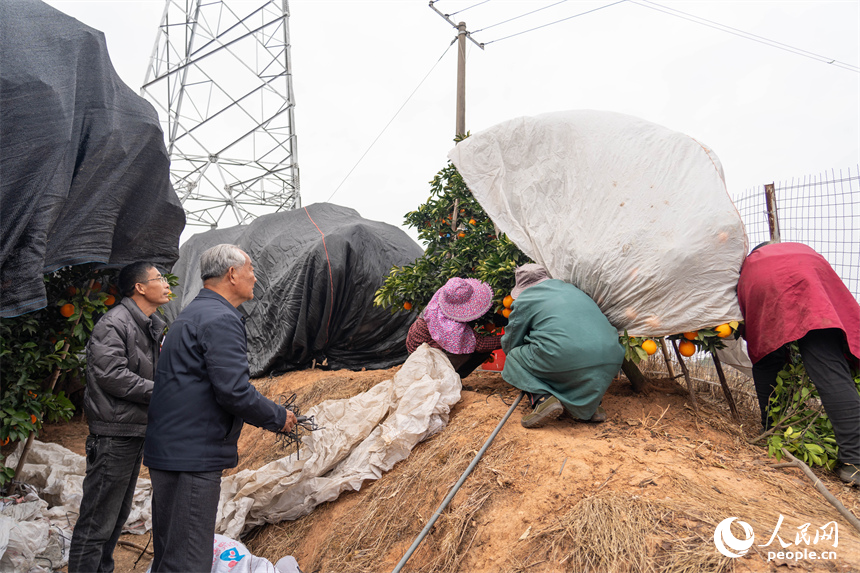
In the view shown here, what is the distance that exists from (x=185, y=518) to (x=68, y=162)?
1837 mm

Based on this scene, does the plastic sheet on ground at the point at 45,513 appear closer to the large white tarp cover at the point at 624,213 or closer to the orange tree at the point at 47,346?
the orange tree at the point at 47,346

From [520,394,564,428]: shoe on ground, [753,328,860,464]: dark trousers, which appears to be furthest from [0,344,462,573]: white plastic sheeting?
[753,328,860,464]: dark trousers

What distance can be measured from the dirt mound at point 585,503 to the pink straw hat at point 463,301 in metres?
0.65

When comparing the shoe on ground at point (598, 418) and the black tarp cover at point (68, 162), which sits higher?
the black tarp cover at point (68, 162)

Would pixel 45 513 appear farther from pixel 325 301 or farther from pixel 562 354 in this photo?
pixel 325 301

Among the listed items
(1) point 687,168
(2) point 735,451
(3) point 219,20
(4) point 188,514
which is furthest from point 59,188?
(3) point 219,20

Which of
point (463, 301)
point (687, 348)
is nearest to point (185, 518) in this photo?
point (463, 301)

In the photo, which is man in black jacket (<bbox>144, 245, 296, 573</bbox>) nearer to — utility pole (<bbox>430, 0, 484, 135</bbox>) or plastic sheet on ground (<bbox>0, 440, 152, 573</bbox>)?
plastic sheet on ground (<bbox>0, 440, 152, 573</bbox>)

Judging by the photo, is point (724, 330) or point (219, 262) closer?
point (219, 262)

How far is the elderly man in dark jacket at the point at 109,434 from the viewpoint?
8.46ft

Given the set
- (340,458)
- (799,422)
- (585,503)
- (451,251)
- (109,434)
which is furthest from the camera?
(451,251)

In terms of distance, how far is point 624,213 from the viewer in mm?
3215

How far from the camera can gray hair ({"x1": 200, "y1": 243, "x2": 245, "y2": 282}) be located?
229cm

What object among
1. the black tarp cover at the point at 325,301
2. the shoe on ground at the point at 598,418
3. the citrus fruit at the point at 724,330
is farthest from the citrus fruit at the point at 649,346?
the black tarp cover at the point at 325,301
